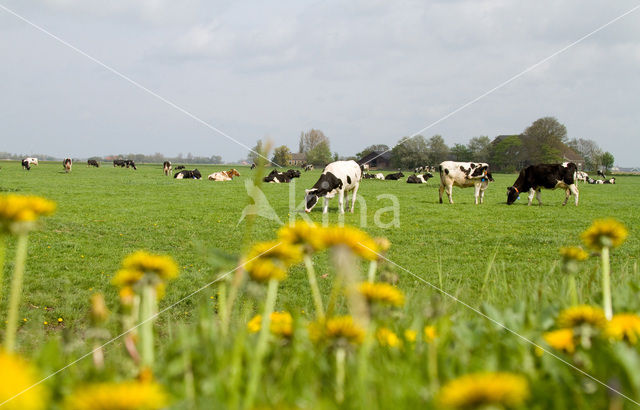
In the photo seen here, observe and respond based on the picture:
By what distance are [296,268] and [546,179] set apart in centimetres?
1564

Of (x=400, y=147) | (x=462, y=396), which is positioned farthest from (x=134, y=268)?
(x=400, y=147)

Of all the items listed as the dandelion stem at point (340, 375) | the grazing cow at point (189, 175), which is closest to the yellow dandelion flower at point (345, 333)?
the dandelion stem at point (340, 375)

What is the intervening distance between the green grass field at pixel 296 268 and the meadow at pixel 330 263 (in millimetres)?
25

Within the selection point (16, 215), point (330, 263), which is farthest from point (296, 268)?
point (16, 215)

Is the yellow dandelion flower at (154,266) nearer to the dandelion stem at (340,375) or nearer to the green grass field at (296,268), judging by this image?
the green grass field at (296,268)

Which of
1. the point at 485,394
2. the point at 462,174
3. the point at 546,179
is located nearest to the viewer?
the point at 485,394

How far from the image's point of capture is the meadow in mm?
1880

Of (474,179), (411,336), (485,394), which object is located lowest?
(411,336)

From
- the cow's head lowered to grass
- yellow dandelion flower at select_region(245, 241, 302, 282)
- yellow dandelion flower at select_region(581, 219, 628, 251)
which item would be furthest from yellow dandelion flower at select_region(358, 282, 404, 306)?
the cow's head lowered to grass

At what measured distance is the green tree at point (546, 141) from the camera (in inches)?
868

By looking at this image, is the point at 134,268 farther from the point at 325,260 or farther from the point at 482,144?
the point at 482,144

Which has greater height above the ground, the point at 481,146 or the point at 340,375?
the point at 481,146

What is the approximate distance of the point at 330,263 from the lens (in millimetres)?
2543

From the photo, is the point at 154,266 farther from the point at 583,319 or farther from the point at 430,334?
the point at 583,319
